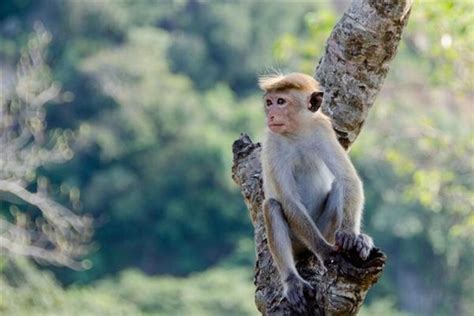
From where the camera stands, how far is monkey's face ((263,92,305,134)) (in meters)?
8.81

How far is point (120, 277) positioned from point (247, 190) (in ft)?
146

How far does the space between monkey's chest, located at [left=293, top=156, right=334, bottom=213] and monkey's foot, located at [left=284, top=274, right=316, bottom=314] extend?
1.21 m

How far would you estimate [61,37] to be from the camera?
6519 centimetres

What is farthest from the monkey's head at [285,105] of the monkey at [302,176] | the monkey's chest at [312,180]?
the monkey's chest at [312,180]

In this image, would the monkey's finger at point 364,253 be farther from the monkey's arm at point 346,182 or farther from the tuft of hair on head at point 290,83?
the tuft of hair on head at point 290,83

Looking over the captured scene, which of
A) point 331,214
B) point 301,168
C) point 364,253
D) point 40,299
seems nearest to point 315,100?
point 301,168

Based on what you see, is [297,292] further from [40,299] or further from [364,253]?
[40,299]

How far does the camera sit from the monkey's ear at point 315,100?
8492mm

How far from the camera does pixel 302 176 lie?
8805mm

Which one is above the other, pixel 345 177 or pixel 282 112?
pixel 282 112

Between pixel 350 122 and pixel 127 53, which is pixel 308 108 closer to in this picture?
pixel 350 122

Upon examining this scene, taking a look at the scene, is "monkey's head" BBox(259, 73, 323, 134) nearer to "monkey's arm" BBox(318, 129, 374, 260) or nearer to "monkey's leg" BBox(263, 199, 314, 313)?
"monkey's arm" BBox(318, 129, 374, 260)

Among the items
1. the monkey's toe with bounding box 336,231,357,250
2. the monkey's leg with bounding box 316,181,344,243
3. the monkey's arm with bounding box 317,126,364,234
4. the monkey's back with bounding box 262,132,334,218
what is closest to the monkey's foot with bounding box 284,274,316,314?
the monkey's toe with bounding box 336,231,357,250

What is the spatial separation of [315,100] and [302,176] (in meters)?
0.55
